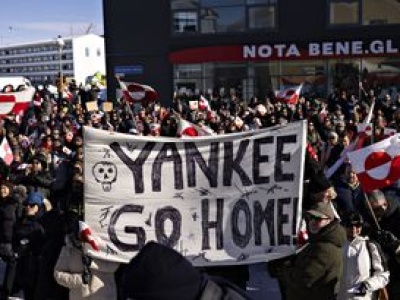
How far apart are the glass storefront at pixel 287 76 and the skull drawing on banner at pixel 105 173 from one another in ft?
67.4

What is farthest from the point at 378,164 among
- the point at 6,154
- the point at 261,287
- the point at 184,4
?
the point at 184,4

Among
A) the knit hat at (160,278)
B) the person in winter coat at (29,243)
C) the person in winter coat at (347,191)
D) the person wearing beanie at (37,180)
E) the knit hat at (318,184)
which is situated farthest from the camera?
the person wearing beanie at (37,180)

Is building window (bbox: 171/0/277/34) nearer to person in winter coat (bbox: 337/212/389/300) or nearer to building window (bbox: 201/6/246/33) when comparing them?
building window (bbox: 201/6/246/33)

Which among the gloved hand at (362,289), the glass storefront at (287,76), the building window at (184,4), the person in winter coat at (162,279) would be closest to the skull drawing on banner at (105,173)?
the gloved hand at (362,289)

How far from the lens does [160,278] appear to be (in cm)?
217

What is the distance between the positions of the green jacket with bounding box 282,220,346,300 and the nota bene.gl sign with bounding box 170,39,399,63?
21.2 m

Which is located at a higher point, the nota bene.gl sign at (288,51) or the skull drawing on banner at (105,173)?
the nota bene.gl sign at (288,51)

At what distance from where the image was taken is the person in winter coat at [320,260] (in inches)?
194

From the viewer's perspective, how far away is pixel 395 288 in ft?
18.0

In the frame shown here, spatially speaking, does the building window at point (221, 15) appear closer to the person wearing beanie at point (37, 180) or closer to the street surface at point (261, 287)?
the person wearing beanie at point (37, 180)

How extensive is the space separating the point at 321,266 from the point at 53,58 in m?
109

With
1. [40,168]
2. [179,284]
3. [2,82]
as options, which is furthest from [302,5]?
[179,284]

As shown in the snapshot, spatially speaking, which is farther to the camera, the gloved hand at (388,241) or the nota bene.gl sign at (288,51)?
the nota bene.gl sign at (288,51)

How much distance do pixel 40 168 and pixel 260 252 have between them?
560cm
